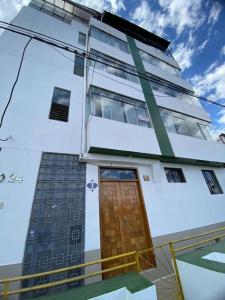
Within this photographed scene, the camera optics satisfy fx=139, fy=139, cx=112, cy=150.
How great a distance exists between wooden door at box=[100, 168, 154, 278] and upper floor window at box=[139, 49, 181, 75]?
9531 mm

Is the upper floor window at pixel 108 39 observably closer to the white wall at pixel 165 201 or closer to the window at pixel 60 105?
the window at pixel 60 105

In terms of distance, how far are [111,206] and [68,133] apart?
2.82m

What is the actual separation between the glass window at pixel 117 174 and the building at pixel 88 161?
39 mm

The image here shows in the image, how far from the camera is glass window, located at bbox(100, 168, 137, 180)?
4.92 meters

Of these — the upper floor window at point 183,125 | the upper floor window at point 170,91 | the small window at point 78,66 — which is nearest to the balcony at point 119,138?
the upper floor window at point 183,125

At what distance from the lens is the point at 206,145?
733cm

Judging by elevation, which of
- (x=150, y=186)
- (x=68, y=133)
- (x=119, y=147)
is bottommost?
(x=150, y=186)

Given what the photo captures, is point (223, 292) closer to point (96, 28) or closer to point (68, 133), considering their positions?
point (68, 133)

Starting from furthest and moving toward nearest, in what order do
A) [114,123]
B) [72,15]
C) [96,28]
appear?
[72,15] < [96,28] < [114,123]

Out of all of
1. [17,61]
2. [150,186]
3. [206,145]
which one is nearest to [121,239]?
[150,186]

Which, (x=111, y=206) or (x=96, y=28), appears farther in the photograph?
(x=96, y=28)

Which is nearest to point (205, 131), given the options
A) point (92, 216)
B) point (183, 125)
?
point (183, 125)

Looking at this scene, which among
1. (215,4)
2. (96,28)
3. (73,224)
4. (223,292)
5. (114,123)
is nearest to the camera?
(223,292)

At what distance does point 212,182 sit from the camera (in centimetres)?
732
